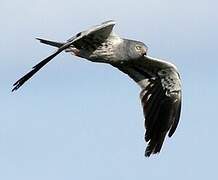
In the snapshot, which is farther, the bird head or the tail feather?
the tail feather

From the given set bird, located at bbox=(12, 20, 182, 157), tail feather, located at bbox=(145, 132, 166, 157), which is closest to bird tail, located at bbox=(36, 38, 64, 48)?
bird, located at bbox=(12, 20, 182, 157)

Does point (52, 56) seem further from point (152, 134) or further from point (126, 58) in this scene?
point (152, 134)

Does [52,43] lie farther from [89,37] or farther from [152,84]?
[152,84]

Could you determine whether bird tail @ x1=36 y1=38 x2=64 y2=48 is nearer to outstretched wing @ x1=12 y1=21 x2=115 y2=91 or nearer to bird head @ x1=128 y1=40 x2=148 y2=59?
outstretched wing @ x1=12 y1=21 x2=115 y2=91

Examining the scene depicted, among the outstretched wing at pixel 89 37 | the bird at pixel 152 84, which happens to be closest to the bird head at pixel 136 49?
the bird at pixel 152 84

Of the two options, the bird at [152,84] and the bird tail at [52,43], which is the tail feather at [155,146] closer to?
the bird at [152,84]

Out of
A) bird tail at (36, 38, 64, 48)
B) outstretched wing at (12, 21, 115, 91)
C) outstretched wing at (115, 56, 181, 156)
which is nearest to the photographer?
outstretched wing at (12, 21, 115, 91)

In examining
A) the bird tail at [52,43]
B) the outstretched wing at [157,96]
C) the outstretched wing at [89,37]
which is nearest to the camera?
the outstretched wing at [89,37]

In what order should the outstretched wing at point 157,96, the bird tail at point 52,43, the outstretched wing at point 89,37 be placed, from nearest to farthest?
the outstretched wing at point 89,37
the bird tail at point 52,43
the outstretched wing at point 157,96

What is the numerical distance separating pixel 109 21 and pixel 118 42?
696mm

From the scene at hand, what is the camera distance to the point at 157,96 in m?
24.5

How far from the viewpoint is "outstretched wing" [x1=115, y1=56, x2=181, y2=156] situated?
2391cm

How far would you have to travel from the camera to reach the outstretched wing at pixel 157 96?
78.4 feet

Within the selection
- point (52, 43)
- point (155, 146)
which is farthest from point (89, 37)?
point (155, 146)
